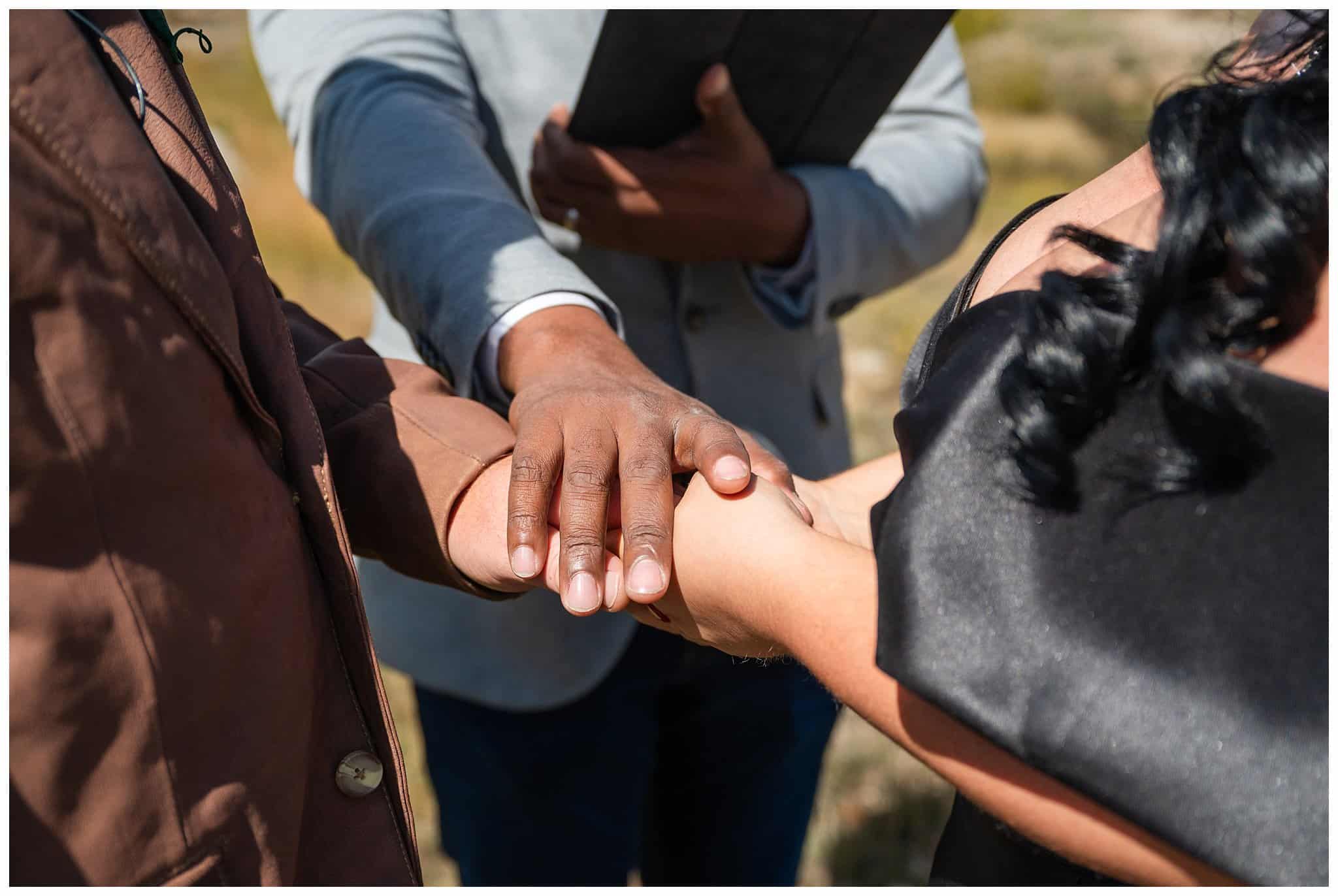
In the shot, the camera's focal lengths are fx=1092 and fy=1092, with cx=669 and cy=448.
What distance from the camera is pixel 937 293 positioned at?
6957 mm

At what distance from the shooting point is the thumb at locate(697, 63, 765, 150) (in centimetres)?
185

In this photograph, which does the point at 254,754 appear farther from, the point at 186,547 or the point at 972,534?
the point at 972,534

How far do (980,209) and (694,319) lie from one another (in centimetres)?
263

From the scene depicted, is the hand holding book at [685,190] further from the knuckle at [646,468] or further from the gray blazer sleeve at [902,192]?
the knuckle at [646,468]

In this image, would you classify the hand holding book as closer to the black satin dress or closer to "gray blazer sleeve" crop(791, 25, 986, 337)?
"gray blazer sleeve" crop(791, 25, 986, 337)

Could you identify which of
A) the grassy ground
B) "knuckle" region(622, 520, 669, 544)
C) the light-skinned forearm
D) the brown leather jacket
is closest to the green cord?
the brown leather jacket

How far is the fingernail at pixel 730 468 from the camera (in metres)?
1.26

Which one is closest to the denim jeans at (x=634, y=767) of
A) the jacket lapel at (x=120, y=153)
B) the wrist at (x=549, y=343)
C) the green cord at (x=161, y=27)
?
the wrist at (x=549, y=343)

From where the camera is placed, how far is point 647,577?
1244mm

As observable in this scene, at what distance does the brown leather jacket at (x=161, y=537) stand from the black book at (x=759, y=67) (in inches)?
33.4

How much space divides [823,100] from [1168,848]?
1.46m

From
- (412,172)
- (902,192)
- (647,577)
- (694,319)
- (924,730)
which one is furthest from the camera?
(902,192)

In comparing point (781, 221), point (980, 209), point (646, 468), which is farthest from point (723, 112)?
point (980, 209)

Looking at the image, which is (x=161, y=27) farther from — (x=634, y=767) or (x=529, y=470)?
(x=634, y=767)
